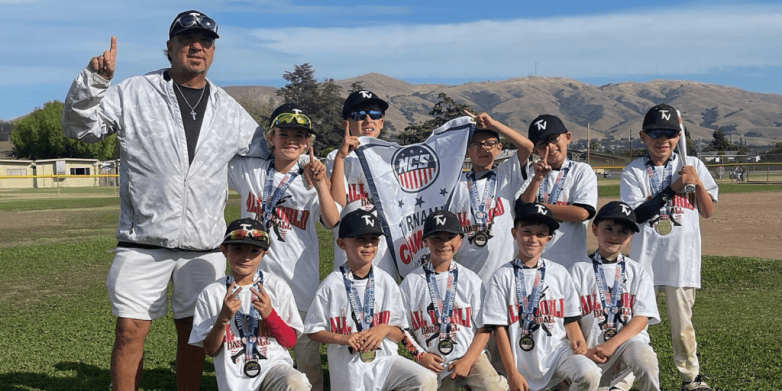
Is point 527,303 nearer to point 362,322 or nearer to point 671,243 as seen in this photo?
point 362,322

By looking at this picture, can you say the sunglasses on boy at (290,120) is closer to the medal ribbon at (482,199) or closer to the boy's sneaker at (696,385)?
the medal ribbon at (482,199)

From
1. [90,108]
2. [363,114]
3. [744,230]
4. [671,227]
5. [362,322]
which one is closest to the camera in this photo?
[90,108]

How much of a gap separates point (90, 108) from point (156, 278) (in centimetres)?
115

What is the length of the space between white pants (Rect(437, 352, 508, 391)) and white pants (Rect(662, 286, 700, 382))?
1716mm

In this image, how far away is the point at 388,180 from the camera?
534 cm

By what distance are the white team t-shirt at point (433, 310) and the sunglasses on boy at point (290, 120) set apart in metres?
1.24

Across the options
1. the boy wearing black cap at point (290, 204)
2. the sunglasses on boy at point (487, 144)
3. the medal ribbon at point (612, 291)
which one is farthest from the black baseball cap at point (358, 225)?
the medal ribbon at point (612, 291)

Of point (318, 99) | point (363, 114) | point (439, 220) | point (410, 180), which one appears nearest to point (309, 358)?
point (439, 220)

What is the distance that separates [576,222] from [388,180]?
1.41 metres

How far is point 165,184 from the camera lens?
4.54 metres

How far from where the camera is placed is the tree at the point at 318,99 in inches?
3130

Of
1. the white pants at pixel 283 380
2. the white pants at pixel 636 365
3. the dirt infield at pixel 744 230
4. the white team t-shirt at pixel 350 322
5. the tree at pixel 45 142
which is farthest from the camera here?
the tree at pixel 45 142

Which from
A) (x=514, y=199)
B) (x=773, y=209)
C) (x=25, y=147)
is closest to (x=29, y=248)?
(x=514, y=199)

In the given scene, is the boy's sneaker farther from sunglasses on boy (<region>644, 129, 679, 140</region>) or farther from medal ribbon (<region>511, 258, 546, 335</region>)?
sunglasses on boy (<region>644, 129, 679, 140</region>)
